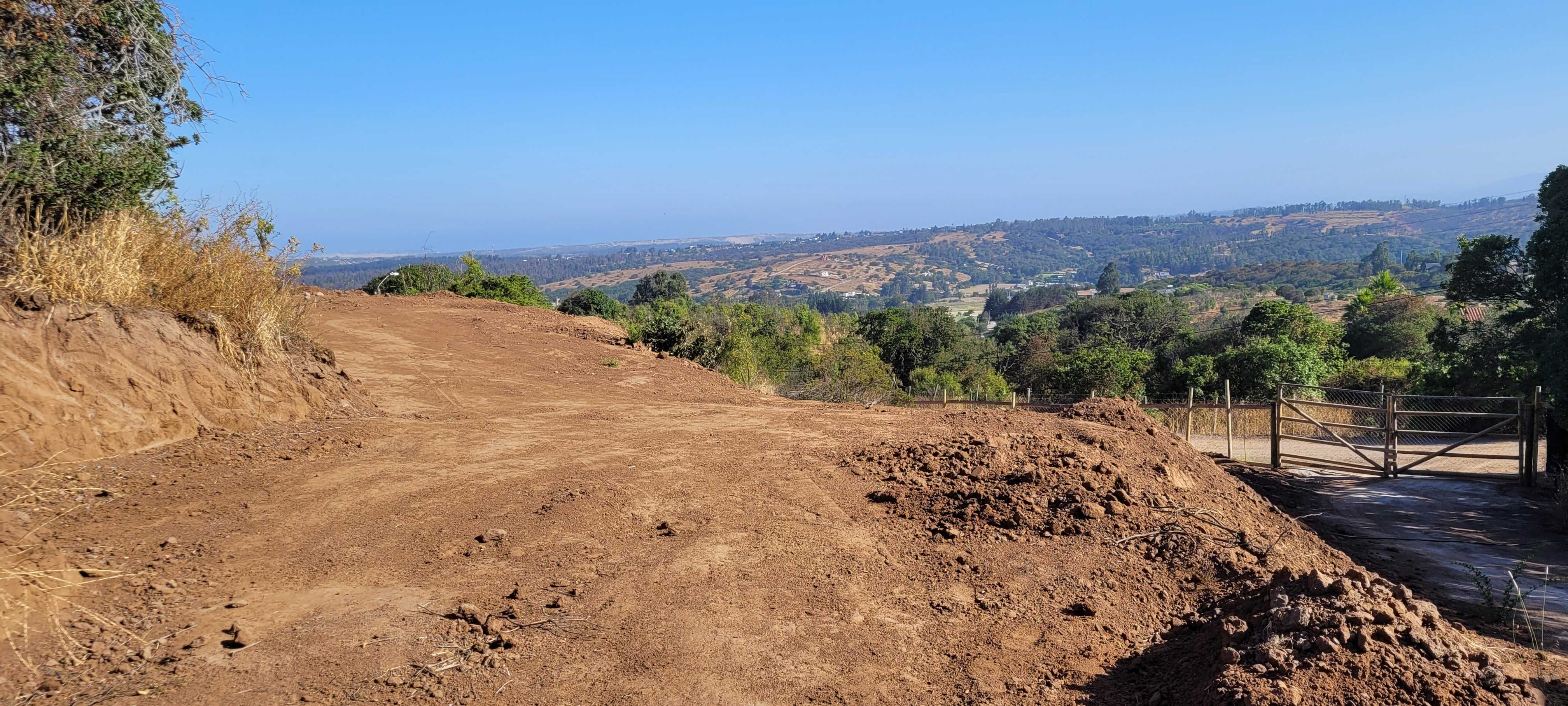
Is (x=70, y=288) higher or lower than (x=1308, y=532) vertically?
higher

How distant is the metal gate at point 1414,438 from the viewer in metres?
12.0

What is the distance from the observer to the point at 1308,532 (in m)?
7.48

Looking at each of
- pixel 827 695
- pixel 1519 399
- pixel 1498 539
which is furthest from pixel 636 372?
pixel 1519 399

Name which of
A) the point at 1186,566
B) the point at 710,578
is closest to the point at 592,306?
the point at 710,578

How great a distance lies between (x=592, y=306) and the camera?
30.2 metres

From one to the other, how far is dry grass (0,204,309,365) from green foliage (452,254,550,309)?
17.2m

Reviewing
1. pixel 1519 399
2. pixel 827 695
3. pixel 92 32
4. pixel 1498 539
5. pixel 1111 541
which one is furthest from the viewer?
pixel 1519 399

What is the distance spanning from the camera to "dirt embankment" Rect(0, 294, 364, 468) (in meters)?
5.94

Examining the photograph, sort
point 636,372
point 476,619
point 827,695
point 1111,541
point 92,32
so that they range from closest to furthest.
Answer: point 827,695
point 476,619
point 1111,541
point 92,32
point 636,372

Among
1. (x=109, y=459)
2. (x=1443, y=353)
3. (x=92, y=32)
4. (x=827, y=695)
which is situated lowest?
(x=1443, y=353)

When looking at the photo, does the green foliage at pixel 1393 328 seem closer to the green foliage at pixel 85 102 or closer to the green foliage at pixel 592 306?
the green foliage at pixel 592 306

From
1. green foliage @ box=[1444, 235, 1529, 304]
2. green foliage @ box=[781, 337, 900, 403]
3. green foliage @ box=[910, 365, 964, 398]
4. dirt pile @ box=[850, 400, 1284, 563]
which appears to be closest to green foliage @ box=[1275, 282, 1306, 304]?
green foliage @ box=[910, 365, 964, 398]

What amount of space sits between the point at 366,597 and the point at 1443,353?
104 ft

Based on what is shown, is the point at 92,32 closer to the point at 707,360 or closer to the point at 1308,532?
the point at 707,360
